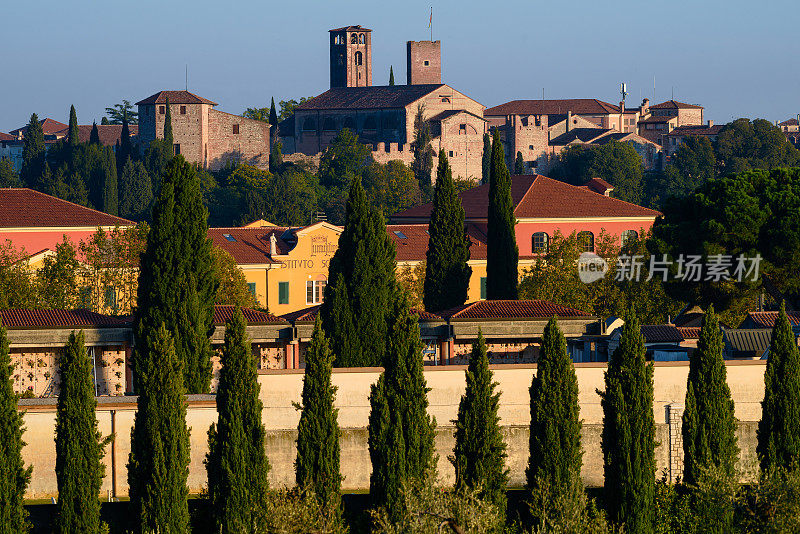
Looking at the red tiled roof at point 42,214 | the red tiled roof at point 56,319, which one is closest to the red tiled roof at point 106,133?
the red tiled roof at point 42,214

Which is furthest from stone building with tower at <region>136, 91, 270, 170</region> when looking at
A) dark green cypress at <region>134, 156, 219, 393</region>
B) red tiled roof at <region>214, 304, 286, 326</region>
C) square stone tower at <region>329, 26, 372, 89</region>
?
dark green cypress at <region>134, 156, 219, 393</region>

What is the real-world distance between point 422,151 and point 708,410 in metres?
104

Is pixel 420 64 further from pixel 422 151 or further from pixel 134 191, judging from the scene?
pixel 134 191

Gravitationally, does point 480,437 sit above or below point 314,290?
below

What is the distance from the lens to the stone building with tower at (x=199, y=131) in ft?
424

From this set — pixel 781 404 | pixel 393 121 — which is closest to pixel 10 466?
pixel 781 404

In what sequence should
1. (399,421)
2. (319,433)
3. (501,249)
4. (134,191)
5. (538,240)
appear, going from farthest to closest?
(134,191) < (538,240) < (501,249) < (399,421) < (319,433)

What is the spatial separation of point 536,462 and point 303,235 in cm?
3401

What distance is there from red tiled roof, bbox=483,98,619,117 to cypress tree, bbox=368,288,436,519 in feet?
437

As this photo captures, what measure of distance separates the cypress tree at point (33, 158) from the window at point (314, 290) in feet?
205

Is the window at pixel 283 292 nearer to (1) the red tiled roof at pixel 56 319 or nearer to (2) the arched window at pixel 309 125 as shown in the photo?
(1) the red tiled roof at pixel 56 319

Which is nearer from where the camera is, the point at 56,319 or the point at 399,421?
the point at 399,421

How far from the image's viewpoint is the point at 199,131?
129 metres

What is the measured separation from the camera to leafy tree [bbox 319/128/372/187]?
130 m
